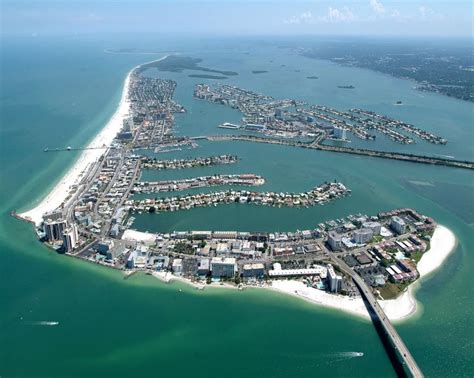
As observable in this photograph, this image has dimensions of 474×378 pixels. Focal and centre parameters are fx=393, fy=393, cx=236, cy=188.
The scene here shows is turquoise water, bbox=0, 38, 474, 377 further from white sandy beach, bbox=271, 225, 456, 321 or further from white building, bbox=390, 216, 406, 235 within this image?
white building, bbox=390, 216, 406, 235

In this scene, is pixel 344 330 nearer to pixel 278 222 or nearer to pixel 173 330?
pixel 173 330

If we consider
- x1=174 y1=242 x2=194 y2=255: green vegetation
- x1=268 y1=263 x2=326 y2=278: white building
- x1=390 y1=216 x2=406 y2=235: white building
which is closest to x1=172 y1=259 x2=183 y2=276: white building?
x1=174 y1=242 x2=194 y2=255: green vegetation

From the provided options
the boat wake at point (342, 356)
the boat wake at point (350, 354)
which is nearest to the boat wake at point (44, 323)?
the boat wake at point (342, 356)

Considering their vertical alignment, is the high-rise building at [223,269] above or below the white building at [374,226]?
below

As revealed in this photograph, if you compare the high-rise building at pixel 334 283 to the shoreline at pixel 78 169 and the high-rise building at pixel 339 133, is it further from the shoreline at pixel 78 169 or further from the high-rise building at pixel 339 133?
the high-rise building at pixel 339 133

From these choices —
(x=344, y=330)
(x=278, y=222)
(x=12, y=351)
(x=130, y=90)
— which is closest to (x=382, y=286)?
(x=344, y=330)

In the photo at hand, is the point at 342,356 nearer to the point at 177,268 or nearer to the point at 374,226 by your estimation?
the point at 177,268
